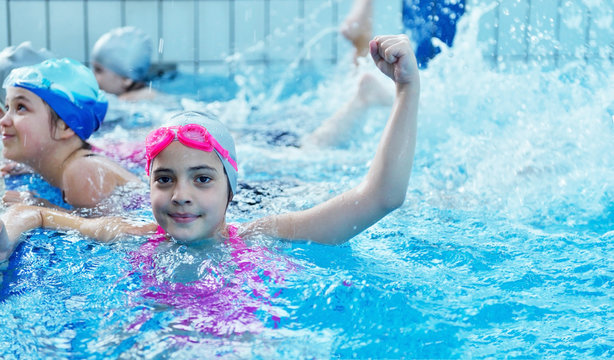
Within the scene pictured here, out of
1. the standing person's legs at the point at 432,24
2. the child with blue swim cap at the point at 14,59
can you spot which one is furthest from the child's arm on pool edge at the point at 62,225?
the standing person's legs at the point at 432,24

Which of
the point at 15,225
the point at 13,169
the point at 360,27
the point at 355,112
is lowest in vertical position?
the point at 15,225

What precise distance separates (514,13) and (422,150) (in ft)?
9.61

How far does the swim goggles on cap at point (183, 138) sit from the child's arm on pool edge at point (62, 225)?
0.35m

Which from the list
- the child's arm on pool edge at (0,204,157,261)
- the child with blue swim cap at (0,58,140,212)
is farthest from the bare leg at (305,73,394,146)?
the child's arm on pool edge at (0,204,157,261)

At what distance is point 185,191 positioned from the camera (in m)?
2.31

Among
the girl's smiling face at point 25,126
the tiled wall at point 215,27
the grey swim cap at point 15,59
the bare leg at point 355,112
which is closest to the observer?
the girl's smiling face at point 25,126

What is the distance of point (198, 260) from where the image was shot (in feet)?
7.77

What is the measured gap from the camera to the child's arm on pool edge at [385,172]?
88.3 inches

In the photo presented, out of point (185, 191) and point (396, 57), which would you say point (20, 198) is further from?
point (396, 57)

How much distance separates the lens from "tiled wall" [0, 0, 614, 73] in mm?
7031

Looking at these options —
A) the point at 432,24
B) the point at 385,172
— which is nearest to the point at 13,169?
the point at 385,172

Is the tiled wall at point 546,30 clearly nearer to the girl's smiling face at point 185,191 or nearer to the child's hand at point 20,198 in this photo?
the child's hand at point 20,198

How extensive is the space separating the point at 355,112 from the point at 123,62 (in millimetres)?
2271

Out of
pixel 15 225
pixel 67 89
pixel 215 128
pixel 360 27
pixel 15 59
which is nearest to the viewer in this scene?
pixel 215 128
